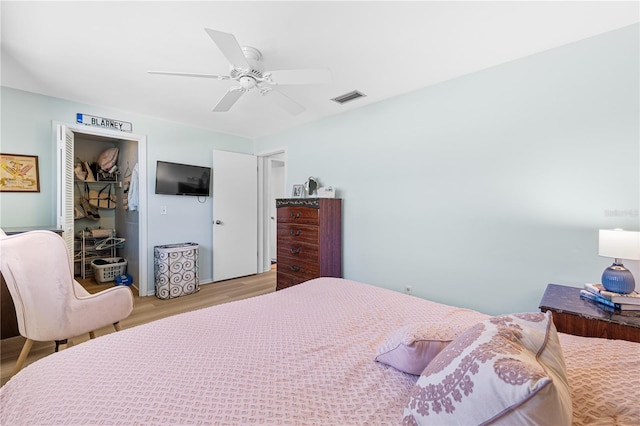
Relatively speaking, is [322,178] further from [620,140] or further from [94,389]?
[94,389]

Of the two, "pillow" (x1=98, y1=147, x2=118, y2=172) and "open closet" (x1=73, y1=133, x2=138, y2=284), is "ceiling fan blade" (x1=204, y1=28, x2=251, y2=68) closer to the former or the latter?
"open closet" (x1=73, y1=133, x2=138, y2=284)

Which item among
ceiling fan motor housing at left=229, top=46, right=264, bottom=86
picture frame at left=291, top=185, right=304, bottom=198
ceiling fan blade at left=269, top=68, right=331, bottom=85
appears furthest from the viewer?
picture frame at left=291, top=185, right=304, bottom=198

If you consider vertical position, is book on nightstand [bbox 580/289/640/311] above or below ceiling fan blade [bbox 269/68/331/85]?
below

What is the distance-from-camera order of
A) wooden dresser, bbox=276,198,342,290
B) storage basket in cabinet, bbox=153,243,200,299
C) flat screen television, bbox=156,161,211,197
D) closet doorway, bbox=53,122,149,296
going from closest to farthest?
closet doorway, bbox=53,122,149,296
wooden dresser, bbox=276,198,342,290
storage basket in cabinet, bbox=153,243,200,299
flat screen television, bbox=156,161,211,197

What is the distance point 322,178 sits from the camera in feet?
11.7

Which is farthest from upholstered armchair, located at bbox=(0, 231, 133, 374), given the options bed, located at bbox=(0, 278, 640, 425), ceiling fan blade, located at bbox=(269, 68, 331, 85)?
ceiling fan blade, located at bbox=(269, 68, 331, 85)

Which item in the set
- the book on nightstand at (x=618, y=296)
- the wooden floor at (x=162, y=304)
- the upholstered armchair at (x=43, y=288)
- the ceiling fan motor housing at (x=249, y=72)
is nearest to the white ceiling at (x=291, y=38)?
the ceiling fan motor housing at (x=249, y=72)

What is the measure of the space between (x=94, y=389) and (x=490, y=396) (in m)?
1.06

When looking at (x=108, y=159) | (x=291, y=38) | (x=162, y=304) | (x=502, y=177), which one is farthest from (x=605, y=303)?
(x=108, y=159)

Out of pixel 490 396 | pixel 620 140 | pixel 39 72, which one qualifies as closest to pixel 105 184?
pixel 39 72

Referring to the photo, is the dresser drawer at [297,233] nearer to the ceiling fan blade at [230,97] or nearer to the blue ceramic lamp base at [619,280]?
the ceiling fan blade at [230,97]

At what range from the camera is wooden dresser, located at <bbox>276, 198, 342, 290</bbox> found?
306cm

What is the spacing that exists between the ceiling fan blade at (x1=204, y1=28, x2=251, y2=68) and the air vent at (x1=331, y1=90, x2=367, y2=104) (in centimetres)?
128

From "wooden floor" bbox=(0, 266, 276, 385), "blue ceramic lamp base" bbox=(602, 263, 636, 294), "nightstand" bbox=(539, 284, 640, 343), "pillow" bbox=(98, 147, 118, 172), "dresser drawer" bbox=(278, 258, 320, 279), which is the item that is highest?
"pillow" bbox=(98, 147, 118, 172)
